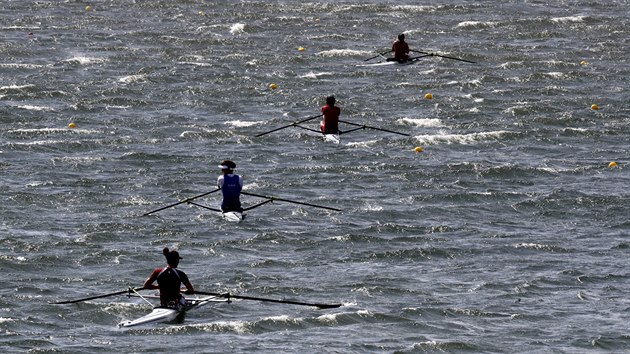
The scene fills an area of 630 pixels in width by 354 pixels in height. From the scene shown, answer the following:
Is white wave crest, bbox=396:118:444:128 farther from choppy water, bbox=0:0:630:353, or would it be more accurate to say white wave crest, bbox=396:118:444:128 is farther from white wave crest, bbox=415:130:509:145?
white wave crest, bbox=415:130:509:145

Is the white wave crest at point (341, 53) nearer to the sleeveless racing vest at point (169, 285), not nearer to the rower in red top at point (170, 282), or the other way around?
the rower in red top at point (170, 282)

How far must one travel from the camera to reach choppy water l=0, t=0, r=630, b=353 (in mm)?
33844

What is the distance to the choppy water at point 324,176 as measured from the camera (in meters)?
33.8

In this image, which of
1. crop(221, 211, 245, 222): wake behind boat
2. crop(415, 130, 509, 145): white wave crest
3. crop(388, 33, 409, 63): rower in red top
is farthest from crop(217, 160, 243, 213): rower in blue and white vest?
crop(388, 33, 409, 63): rower in red top

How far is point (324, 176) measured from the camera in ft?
153

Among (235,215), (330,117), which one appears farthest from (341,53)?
(235,215)

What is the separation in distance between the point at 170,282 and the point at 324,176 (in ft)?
49.3

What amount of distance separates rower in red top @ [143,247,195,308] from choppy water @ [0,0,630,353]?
22.7 inches

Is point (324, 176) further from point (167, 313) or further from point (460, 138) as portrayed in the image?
point (167, 313)

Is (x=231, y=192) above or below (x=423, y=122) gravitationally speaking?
above

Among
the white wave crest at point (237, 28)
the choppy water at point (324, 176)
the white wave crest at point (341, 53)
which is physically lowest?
the choppy water at point (324, 176)

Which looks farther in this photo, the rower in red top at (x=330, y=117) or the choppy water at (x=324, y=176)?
the rower in red top at (x=330, y=117)

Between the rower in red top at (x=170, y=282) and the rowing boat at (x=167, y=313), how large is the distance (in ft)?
0.41

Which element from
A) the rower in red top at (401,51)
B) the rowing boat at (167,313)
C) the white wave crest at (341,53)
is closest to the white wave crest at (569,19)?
the white wave crest at (341,53)
